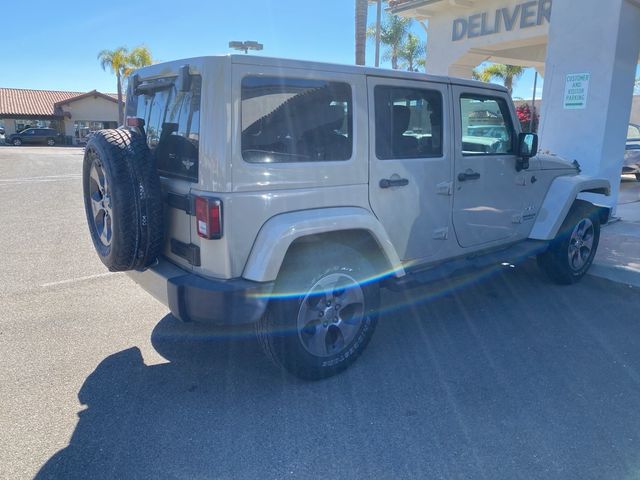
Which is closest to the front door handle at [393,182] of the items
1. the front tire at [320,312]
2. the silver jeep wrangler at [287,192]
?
the silver jeep wrangler at [287,192]

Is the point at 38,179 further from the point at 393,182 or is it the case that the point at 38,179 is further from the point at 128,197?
the point at 393,182

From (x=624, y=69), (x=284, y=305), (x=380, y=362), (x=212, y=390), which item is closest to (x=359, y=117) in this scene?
(x=284, y=305)

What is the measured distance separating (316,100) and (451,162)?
4.48 ft

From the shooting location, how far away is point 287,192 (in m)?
3.08

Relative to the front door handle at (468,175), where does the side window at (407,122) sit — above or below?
above

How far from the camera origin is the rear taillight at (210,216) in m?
2.85

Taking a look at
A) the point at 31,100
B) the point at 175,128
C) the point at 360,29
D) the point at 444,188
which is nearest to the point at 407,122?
the point at 444,188

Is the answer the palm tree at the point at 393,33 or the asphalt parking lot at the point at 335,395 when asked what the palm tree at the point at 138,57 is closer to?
the palm tree at the point at 393,33

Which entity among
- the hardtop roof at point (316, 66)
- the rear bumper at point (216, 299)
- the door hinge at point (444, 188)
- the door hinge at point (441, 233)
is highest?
the hardtop roof at point (316, 66)

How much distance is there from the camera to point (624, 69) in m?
7.45

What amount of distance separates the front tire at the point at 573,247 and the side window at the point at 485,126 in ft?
4.04

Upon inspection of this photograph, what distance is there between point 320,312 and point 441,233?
1.34 metres

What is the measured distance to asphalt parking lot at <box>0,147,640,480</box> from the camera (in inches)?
103

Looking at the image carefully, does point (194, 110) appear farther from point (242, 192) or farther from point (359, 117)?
point (359, 117)
